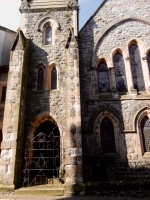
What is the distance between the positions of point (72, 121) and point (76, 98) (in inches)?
47.8

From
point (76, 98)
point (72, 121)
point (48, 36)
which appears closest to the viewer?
point (72, 121)

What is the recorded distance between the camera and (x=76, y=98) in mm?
9180

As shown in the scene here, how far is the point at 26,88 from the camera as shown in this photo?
34.2ft

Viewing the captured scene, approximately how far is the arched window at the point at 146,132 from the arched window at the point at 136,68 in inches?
81.6

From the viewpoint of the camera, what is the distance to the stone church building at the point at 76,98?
8562 millimetres

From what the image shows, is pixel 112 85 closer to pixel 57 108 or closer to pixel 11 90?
pixel 57 108

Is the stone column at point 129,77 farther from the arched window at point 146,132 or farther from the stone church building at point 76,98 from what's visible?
the arched window at point 146,132

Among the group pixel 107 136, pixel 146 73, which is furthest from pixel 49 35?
pixel 107 136

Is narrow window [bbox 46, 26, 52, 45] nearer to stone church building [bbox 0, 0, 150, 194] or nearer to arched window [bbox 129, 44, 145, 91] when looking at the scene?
stone church building [bbox 0, 0, 150, 194]

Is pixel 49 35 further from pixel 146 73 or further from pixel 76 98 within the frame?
pixel 146 73

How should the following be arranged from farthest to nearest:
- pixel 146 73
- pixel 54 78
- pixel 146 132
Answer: pixel 146 73, pixel 54 78, pixel 146 132

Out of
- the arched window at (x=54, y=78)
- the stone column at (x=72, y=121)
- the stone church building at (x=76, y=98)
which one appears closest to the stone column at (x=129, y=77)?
the stone church building at (x=76, y=98)

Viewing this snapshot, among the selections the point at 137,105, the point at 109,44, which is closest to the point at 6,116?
the point at 137,105

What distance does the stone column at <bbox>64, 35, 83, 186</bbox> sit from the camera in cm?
788
